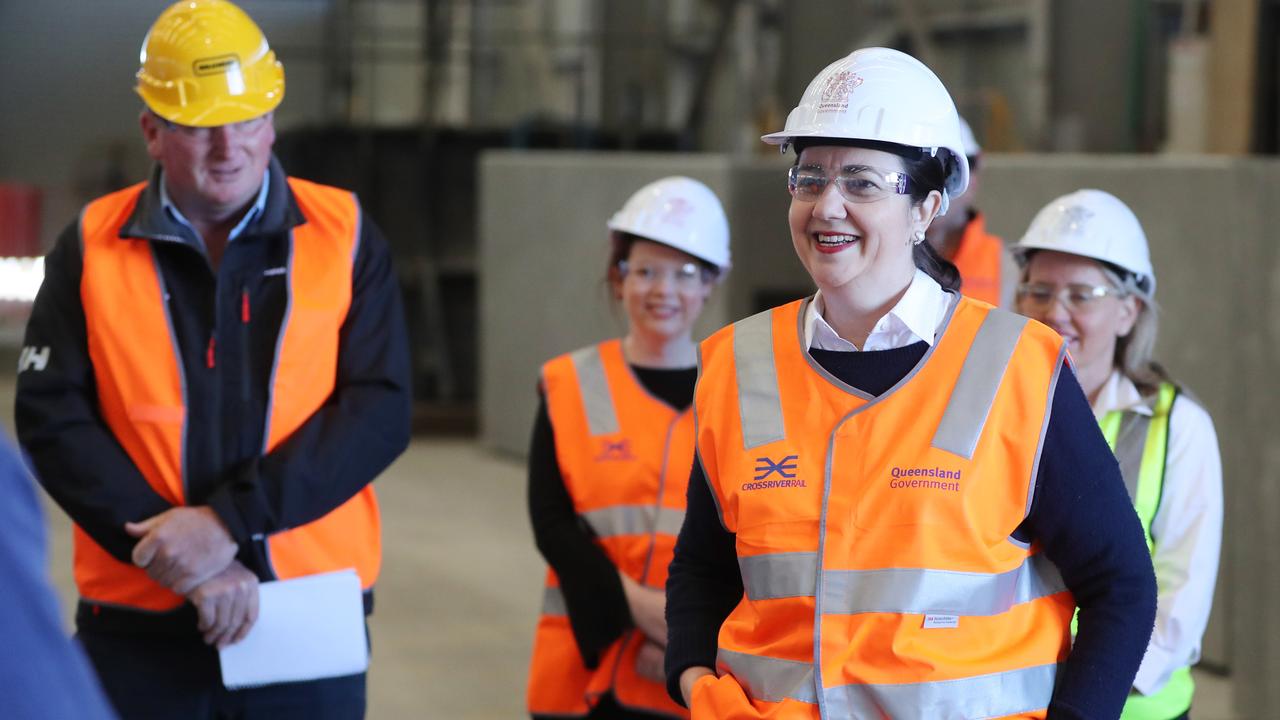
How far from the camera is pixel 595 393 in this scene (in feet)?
10.2

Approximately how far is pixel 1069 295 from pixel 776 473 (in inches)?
45.5

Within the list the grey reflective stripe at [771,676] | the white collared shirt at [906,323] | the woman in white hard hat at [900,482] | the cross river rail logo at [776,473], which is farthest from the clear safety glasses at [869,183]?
the grey reflective stripe at [771,676]

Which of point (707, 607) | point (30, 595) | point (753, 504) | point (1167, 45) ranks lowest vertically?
point (707, 607)

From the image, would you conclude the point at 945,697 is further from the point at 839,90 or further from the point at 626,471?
the point at 626,471

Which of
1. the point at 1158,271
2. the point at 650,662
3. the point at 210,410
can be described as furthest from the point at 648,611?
the point at 1158,271

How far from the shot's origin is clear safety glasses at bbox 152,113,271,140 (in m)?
2.70

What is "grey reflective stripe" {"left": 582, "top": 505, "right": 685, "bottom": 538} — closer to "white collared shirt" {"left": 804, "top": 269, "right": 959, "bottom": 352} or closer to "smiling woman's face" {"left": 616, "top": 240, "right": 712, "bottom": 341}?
"smiling woman's face" {"left": 616, "top": 240, "right": 712, "bottom": 341}

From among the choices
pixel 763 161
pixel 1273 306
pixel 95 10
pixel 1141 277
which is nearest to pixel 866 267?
pixel 1141 277

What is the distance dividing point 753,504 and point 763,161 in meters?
7.48

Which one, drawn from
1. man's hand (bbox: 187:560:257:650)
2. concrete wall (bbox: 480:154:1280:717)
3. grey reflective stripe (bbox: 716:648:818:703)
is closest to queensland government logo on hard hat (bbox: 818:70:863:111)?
grey reflective stripe (bbox: 716:648:818:703)

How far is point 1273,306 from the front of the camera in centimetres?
514

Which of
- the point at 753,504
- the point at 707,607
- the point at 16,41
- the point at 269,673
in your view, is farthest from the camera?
the point at 16,41

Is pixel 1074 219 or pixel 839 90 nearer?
pixel 839 90

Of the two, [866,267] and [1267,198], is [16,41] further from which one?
[866,267]
